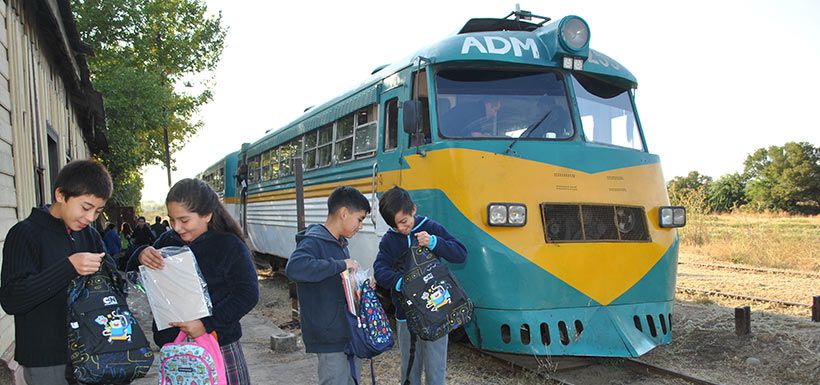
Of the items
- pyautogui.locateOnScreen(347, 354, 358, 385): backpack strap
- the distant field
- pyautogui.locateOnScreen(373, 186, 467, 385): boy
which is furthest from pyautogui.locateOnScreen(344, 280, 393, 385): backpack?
the distant field

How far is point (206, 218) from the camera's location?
9.41ft

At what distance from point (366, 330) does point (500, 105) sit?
323 cm

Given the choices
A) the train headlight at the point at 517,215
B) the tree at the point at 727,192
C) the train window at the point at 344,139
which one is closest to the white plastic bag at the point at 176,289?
the train headlight at the point at 517,215

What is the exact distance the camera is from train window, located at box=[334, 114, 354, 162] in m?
A: 7.74

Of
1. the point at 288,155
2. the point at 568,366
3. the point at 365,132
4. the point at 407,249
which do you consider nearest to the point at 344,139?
the point at 365,132

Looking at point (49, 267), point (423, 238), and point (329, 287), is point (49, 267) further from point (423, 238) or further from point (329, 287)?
point (423, 238)

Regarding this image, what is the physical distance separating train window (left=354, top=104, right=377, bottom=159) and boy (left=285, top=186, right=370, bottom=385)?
11.9 ft

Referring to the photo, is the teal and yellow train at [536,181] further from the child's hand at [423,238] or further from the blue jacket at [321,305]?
the blue jacket at [321,305]

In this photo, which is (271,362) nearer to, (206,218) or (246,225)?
(206,218)

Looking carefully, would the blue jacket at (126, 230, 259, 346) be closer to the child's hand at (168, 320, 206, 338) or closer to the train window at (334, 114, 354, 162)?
the child's hand at (168, 320, 206, 338)

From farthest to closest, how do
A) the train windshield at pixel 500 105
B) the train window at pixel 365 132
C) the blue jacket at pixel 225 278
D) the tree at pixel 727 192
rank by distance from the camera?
the tree at pixel 727 192 < the train window at pixel 365 132 < the train windshield at pixel 500 105 < the blue jacket at pixel 225 278

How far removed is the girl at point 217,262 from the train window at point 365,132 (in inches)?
163

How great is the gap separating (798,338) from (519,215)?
350 centimetres

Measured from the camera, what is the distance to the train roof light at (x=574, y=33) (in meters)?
5.91
